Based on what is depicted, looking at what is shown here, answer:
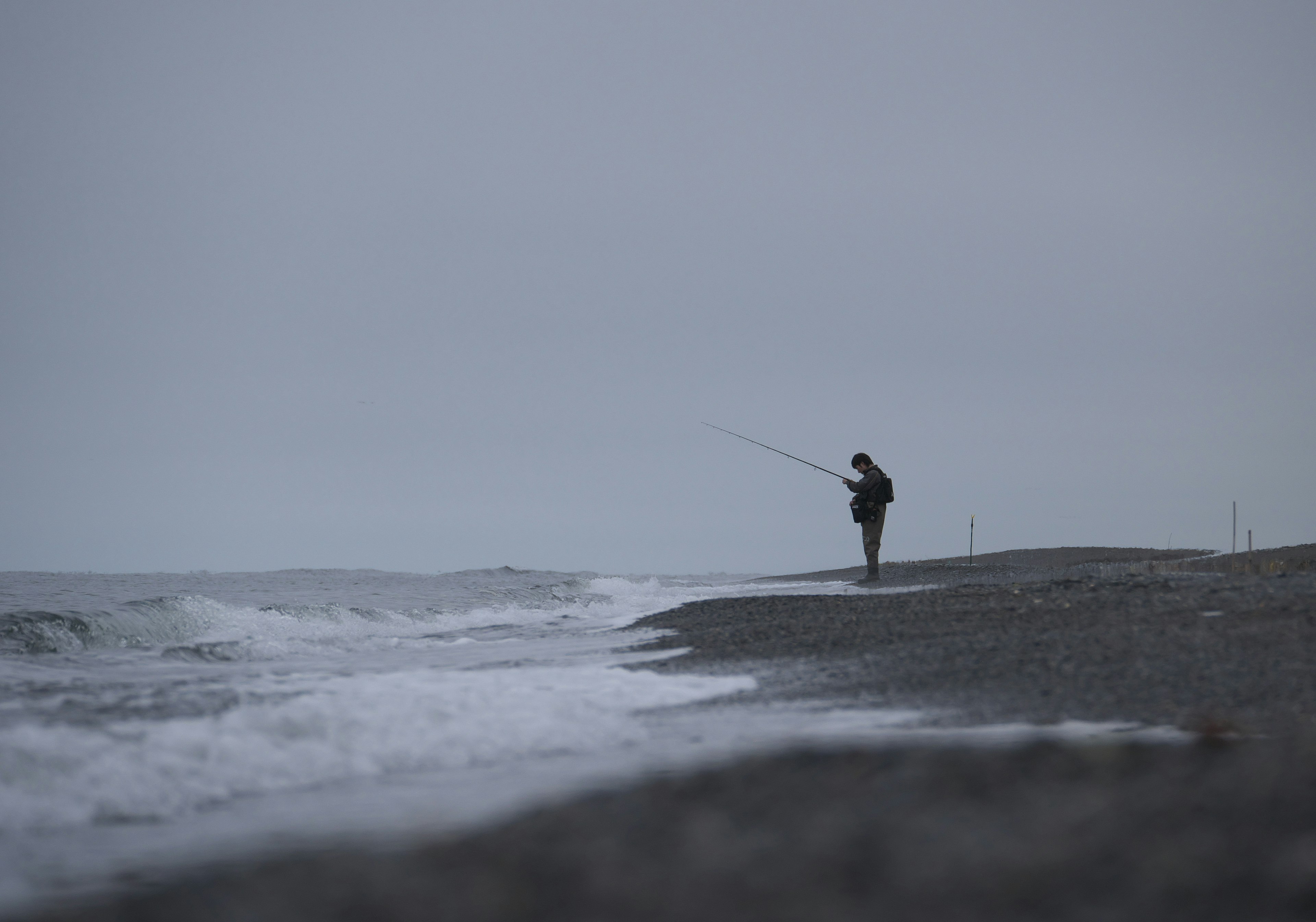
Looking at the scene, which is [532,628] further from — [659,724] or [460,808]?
[460,808]

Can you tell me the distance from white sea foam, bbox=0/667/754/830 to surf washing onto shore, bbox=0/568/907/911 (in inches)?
0.5

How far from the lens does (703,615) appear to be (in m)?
11.7

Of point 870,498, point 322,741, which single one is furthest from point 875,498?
point 322,741

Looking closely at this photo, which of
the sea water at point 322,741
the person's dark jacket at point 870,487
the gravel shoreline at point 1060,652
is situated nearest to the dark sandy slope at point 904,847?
the gravel shoreline at point 1060,652

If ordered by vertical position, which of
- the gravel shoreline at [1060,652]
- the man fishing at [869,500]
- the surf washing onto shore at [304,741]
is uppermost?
the man fishing at [869,500]

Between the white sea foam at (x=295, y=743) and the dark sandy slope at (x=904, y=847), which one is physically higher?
the dark sandy slope at (x=904, y=847)

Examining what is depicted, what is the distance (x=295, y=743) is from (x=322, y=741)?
13cm

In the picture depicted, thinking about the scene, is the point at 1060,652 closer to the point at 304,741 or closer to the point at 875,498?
the point at 304,741

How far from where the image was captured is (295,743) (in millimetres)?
4594

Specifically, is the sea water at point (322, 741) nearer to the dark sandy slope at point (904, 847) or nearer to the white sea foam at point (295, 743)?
the white sea foam at point (295, 743)

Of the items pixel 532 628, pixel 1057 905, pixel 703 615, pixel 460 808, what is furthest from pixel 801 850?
pixel 532 628

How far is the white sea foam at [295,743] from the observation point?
3865mm

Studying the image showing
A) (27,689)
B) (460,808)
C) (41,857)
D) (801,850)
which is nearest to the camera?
(801,850)

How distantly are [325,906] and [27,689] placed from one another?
6516mm
